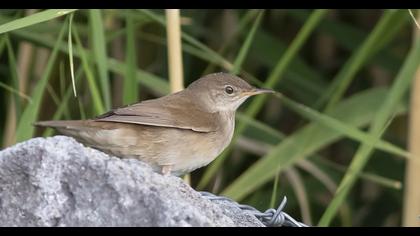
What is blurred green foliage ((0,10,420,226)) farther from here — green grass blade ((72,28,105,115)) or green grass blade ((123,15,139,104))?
green grass blade ((72,28,105,115))

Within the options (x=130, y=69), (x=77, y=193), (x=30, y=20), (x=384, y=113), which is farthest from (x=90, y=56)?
(x=77, y=193)

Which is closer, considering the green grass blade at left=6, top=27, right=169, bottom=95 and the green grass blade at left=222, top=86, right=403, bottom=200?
the green grass blade at left=6, top=27, right=169, bottom=95

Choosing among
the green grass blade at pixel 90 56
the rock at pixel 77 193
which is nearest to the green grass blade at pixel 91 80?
the green grass blade at pixel 90 56

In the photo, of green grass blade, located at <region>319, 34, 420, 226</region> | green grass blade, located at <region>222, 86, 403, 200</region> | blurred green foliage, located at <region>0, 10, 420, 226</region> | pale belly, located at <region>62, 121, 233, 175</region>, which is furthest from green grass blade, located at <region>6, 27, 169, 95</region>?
green grass blade, located at <region>319, 34, 420, 226</region>

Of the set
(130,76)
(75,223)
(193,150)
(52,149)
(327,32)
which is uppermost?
(327,32)

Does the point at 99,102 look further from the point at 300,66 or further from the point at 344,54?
the point at 344,54
